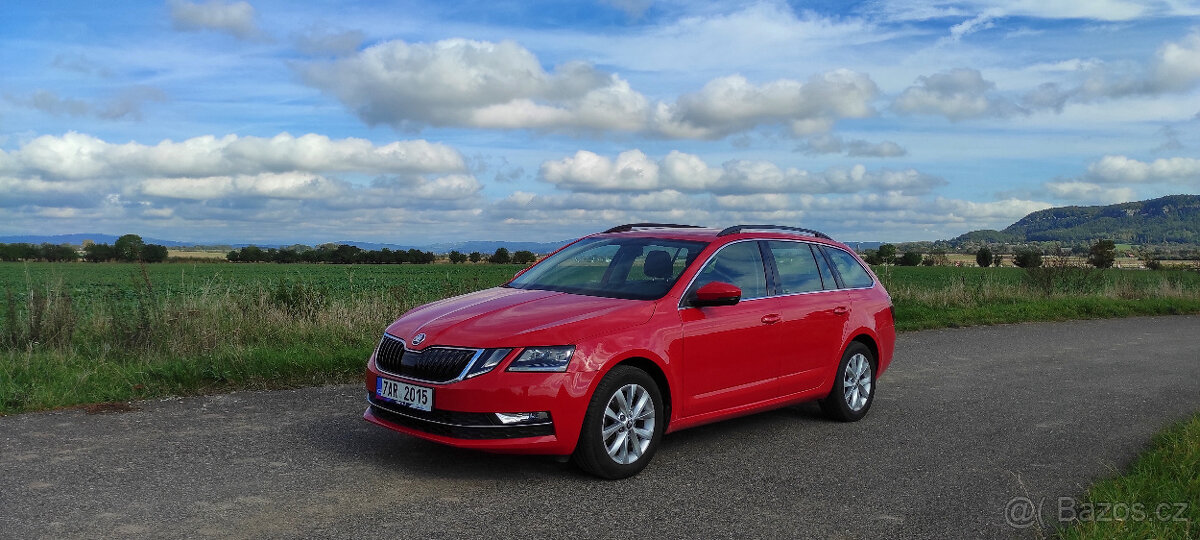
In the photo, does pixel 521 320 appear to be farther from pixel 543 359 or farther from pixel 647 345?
pixel 647 345

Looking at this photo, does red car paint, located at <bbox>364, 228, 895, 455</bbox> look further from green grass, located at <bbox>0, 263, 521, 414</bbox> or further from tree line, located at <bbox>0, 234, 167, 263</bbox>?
tree line, located at <bbox>0, 234, 167, 263</bbox>

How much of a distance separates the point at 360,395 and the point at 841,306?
14.2ft

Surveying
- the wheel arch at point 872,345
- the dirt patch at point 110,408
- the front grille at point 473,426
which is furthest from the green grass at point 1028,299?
the dirt patch at point 110,408

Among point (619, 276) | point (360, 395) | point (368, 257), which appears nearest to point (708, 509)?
point (619, 276)

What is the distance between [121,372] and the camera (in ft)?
27.2

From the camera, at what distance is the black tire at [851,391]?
24.3ft

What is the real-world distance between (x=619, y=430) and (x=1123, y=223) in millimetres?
155484

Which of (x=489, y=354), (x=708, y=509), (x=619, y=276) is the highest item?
(x=619, y=276)

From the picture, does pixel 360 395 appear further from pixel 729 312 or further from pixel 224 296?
pixel 224 296

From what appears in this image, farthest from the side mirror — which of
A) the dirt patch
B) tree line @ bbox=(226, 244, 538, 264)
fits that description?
tree line @ bbox=(226, 244, 538, 264)

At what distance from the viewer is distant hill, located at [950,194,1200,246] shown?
122625 mm

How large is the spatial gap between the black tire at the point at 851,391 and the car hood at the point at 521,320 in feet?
7.92

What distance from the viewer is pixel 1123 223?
138 m

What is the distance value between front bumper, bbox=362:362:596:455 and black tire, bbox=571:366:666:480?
0.08 metres
